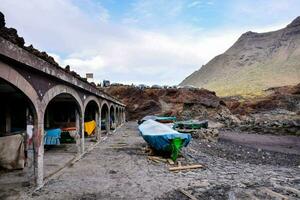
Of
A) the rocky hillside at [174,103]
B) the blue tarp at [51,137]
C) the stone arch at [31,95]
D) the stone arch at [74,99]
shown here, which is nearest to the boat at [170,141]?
the stone arch at [74,99]

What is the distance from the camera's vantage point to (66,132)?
1803 cm

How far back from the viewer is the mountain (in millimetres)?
110875

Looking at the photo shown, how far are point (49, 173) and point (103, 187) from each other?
8.75 ft

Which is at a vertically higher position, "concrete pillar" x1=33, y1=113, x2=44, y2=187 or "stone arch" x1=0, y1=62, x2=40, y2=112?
"stone arch" x1=0, y1=62, x2=40, y2=112

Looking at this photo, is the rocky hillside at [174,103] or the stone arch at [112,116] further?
the rocky hillside at [174,103]

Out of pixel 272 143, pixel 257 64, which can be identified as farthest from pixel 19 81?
pixel 257 64

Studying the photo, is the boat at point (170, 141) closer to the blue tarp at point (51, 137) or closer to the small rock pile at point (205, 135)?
the blue tarp at point (51, 137)

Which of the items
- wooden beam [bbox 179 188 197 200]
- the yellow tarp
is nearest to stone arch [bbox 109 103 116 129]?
the yellow tarp

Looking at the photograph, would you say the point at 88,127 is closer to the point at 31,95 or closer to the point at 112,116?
the point at 112,116

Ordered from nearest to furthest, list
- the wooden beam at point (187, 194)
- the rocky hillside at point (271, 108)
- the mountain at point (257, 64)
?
the wooden beam at point (187, 194)
the rocky hillside at point (271, 108)
the mountain at point (257, 64)

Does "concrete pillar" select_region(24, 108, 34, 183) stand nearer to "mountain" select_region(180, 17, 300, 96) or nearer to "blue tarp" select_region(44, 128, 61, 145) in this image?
"blue tarp" select_region(44, 128, 61, 145)

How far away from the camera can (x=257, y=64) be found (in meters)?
137

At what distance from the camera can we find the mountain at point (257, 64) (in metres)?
111

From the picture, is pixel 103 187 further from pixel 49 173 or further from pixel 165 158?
pixel 165 158
